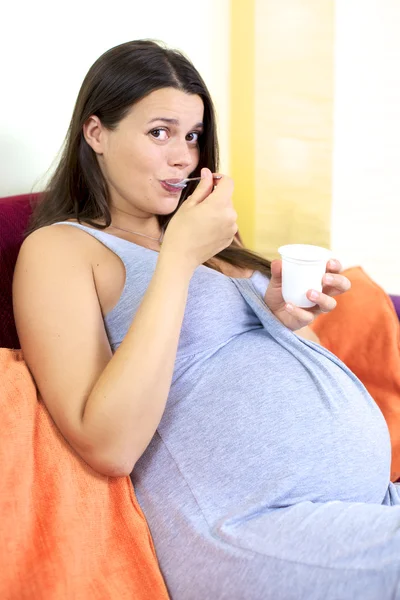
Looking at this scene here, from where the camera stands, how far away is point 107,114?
4.28ft

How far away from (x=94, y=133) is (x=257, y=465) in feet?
2.35

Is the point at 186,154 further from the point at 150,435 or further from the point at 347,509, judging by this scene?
the point at 347,509

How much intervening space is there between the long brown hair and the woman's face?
2cm

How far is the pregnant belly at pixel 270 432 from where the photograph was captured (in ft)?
3.46

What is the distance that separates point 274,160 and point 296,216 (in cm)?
21

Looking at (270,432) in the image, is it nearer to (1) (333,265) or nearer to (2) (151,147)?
(1) (333,265)

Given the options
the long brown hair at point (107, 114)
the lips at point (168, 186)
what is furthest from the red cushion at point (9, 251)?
the lips at point (168, 186)

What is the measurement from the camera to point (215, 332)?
48.1 inches

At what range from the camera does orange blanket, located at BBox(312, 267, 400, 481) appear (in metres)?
1.55

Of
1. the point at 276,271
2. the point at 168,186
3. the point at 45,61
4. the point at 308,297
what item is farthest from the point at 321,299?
the point at 45,61

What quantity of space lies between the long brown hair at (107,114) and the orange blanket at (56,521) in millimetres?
402

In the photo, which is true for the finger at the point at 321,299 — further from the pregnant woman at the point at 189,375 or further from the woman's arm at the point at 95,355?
the woman's arm at the point at 95,355

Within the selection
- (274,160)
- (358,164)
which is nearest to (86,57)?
(274,160)

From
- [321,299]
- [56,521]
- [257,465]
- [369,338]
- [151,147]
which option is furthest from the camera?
[369,338]
